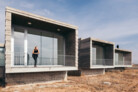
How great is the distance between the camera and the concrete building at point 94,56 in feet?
44.2

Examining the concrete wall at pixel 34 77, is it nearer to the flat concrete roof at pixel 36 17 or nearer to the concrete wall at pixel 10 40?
the concrete wall at pixel 10 40

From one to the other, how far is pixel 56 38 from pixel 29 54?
3.50 metres

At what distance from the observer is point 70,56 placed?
10.8 meters

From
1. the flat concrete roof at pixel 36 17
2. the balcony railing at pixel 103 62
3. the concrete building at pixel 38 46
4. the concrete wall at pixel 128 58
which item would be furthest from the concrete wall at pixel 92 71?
the concrete wall at pixel 128 58

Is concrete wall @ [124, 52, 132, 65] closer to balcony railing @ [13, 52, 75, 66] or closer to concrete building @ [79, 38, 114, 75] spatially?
concrete building @ [79, 38, 114, 75]

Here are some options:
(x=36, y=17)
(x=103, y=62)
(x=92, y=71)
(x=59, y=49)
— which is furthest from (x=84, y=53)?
(x=36, y=17)

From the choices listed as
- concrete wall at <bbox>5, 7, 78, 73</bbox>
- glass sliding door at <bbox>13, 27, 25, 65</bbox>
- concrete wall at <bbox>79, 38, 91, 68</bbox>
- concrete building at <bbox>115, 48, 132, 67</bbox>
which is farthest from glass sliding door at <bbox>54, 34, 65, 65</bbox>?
concrete building at <bbox>115, 48, 132, 67</bbox>

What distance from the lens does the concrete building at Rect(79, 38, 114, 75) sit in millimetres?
13484

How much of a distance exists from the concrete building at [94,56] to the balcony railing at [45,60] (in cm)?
360

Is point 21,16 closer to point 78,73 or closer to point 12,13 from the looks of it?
point 12,13

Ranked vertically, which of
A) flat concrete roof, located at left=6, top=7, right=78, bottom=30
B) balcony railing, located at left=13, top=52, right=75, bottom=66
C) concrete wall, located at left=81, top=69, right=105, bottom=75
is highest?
flat concrete roof, located at left=6, top=7, right=78, bottom=30

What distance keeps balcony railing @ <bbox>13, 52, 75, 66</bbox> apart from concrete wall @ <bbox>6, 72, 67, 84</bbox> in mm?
1188

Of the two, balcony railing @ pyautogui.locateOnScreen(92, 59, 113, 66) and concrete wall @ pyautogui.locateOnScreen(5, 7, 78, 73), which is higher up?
concrete wall @ pyautogui.locateOnScreen(5, 7, 78, 73)

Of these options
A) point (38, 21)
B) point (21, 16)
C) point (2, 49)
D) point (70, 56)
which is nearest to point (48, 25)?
point (38, 21)
